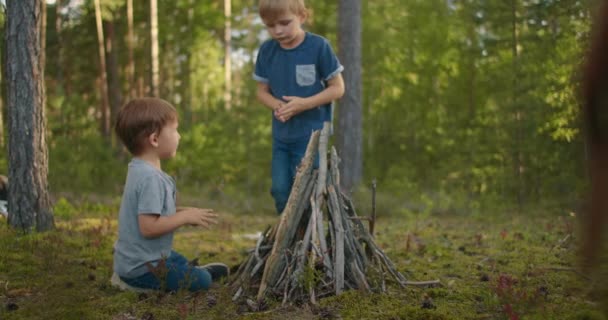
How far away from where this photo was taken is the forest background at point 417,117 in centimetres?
966

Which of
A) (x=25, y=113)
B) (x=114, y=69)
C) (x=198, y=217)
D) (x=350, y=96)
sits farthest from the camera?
(x=114, y=69)

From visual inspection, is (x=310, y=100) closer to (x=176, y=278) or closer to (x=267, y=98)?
(x=267, y=98)

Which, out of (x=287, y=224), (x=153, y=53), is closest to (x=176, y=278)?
(x=287, y=224)

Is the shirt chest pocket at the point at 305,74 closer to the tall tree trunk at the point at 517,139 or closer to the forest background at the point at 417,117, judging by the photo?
the forest background at the point at 417,117

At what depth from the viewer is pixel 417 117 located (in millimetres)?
15062

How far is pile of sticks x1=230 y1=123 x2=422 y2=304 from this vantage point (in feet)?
11.4

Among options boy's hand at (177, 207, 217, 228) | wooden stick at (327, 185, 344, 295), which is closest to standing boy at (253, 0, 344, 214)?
wooden stick at (327, 185, 344, 295)

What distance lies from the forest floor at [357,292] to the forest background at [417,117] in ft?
3.60

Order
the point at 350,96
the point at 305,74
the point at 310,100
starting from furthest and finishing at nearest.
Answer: the point at 350,96 → the point at 305,74 → the point at 310,100

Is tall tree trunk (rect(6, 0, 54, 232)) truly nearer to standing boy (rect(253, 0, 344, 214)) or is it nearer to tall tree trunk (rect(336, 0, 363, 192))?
standing boy (rect(253, 0, 344, 214))

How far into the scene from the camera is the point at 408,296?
362cm

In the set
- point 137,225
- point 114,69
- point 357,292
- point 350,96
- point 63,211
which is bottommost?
point 357,292

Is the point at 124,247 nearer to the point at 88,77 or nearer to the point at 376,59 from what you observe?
the point at 376,59

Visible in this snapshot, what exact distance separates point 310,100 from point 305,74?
0.88 ft
